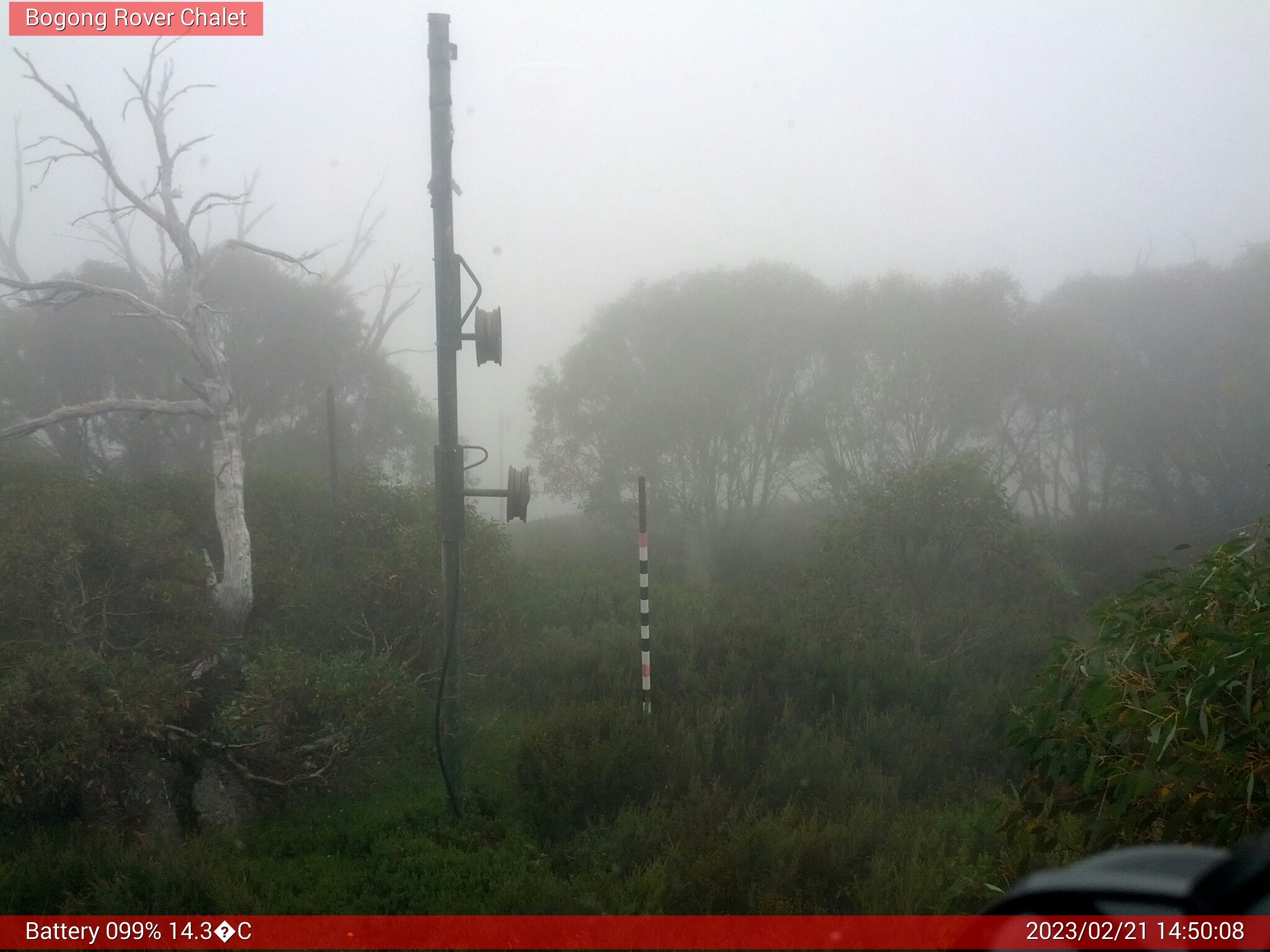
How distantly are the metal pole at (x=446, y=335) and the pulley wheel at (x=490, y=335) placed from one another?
0.74 ft

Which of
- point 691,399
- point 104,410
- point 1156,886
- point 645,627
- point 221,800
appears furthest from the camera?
point 691,399

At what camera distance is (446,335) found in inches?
242

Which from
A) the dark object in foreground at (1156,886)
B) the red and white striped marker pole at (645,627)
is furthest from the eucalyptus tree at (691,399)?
the dark object in foreground at (1156,886)

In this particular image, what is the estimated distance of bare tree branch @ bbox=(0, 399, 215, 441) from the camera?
8.41 meters

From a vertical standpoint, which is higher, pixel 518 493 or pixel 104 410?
pixel 104 410

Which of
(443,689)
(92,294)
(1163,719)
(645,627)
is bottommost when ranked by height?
(443,689)

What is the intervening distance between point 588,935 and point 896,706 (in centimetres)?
473

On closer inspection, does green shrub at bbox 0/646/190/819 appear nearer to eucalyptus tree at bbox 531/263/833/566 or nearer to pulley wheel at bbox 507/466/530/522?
pulley wheel at bbox 507/466/530/522

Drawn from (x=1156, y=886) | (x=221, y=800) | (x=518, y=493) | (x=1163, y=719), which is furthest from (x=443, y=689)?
(x=1156, y=886)

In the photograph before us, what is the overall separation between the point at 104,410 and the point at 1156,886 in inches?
373

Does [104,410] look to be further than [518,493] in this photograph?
Yes

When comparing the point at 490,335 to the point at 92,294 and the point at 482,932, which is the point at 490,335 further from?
the point at 92,294

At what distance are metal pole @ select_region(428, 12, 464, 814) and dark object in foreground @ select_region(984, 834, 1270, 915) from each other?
5.11 metres

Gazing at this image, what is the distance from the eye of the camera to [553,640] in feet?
30.8
